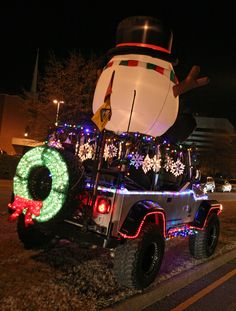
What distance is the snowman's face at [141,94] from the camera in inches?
270

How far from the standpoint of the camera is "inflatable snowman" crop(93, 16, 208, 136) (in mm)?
6871

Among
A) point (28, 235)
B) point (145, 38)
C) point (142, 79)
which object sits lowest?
point (28, 235)

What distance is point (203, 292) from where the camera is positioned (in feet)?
20.1

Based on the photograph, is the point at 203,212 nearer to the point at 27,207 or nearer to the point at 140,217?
the point at 140,217

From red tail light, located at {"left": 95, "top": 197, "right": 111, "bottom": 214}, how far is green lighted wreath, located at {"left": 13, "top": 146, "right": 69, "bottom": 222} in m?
0.48

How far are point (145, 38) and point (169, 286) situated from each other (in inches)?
152

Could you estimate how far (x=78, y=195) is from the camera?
551cm

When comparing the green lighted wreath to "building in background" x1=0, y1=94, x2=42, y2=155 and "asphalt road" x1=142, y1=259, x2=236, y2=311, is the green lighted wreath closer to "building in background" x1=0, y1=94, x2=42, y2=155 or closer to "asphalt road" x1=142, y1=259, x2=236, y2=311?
"asphalt road" x1=142, y1=259, x2=236, y2=311

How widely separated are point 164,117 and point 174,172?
970 millimetres

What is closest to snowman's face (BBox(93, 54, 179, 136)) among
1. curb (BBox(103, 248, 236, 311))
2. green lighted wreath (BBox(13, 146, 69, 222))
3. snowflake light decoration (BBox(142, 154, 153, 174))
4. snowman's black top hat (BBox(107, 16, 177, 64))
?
snowman's black top hat (BBox(107, 16, 177, 64))

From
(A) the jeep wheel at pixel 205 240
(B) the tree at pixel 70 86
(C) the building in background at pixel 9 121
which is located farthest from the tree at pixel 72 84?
(C) the building in background at pixel 9 121

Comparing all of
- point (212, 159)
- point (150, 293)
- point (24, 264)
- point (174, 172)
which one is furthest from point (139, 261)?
point (212, 159)

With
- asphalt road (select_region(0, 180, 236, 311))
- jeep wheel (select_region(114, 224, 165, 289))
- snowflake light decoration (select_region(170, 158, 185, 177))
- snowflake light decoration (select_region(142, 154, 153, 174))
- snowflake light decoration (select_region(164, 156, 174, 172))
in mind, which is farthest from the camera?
snowflake light decoration (select_region(170, 158, 185, 177))

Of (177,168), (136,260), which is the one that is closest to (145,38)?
(177,168)
